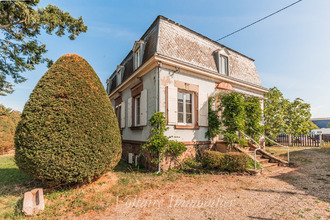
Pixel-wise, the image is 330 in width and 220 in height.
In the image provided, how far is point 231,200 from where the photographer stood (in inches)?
160

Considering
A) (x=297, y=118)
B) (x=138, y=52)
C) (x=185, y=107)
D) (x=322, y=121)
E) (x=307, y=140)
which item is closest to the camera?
(x=185, y=107)

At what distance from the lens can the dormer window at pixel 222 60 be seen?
8.98 m

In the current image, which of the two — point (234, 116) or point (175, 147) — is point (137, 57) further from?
point (234, 116)

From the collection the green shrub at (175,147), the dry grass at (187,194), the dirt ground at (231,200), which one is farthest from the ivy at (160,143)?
the dirt ground at (231,200)

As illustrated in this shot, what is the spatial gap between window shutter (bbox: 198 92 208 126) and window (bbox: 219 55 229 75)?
2.00 metres

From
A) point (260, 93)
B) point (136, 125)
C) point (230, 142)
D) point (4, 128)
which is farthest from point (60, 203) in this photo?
point (4, 128)

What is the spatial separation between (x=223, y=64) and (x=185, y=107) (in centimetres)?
367

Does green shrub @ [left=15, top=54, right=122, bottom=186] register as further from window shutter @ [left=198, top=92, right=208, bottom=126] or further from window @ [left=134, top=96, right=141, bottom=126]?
window shutter @ [left=198, top=92, right=208, bottom=126]

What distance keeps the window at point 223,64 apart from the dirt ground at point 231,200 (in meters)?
5.50

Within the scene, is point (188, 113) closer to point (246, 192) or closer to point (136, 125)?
point (136, 125)

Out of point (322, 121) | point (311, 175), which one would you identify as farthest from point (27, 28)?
point (322, 121)

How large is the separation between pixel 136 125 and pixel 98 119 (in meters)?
4.26

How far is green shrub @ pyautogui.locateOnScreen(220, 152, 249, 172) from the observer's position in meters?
6.25

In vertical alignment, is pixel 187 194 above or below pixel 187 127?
below
